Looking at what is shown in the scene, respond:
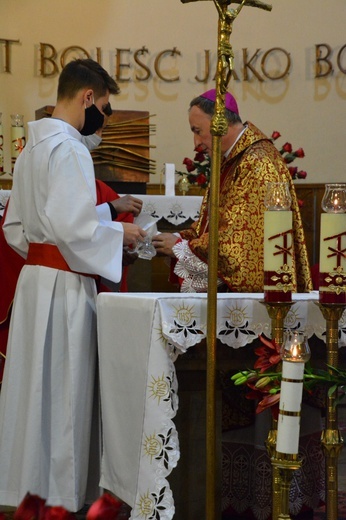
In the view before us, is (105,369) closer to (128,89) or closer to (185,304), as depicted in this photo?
(185,304)

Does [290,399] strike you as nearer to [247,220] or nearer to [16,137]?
[247,220]

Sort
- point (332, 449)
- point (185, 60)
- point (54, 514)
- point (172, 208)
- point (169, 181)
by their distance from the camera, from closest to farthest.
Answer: point (54, 514), point (332, 449), point (172, 208), point (169, 181), point (185, 60)

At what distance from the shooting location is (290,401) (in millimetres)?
1883

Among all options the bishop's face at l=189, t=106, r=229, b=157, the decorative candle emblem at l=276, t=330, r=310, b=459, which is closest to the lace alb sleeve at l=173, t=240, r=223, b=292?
the bishop's face at l=189, t=106, r=229, b=157

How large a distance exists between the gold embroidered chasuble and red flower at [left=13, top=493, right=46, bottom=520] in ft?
8.11

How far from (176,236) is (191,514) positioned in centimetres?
125

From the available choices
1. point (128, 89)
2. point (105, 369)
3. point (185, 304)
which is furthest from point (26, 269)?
point (128, 89)

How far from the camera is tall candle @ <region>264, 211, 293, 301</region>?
8.96 ft

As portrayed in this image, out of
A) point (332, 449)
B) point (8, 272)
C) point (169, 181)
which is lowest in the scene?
point (332, 449)

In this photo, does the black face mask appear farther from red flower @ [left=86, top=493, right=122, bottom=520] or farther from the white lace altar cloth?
red flower @ [left=86, top=493, right=122, bottom=520]

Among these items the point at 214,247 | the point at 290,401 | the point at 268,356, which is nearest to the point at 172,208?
the point at 214,247

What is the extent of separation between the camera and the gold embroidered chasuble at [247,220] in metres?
3.52

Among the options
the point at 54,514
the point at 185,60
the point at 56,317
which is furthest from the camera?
the point at 185,60

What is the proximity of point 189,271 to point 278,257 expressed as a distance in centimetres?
110
